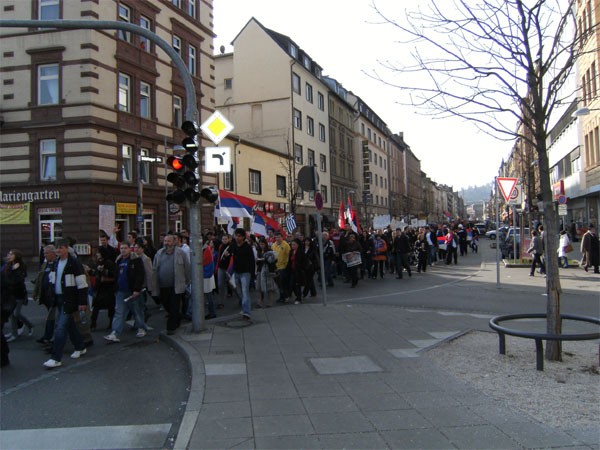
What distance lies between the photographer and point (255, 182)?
3450 centimetres

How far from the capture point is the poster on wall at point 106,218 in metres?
21.1

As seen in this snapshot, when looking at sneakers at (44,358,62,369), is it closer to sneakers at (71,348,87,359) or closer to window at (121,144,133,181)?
sneakers at (71,348,87,359)

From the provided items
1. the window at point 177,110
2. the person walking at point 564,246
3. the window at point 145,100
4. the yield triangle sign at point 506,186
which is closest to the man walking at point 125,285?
the yield triangle sign at point 506,186

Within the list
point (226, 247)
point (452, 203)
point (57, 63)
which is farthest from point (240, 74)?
point (452, 203)

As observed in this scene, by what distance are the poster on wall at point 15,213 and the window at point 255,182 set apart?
15.4 metres

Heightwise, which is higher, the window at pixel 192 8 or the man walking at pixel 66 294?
the window at pixel 192 8

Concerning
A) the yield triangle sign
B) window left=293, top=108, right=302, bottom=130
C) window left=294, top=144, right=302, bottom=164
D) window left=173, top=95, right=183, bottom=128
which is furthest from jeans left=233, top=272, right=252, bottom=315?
window left=293, top=108, right=302, bottom=130

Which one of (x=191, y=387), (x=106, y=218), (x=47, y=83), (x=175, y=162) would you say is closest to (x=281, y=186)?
(x=106, y=218)

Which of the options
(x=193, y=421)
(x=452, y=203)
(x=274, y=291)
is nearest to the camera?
(x=193, y=421)

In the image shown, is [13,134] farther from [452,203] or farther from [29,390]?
[452,203]

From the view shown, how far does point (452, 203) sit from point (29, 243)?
185203mm

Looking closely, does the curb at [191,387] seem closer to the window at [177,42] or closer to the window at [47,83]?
the window at [47,83]

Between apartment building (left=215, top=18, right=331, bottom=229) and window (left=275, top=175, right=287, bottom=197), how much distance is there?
1.77 feet

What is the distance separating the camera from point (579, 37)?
20.1 ft
